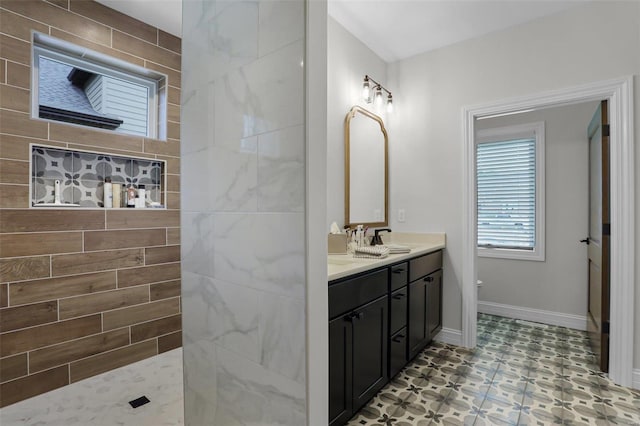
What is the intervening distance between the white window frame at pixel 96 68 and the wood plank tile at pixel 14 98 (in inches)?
2.0

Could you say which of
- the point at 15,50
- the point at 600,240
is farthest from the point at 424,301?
the point at 15,50

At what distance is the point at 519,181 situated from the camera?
3.79 meters

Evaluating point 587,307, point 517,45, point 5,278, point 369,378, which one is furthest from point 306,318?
point 587,307

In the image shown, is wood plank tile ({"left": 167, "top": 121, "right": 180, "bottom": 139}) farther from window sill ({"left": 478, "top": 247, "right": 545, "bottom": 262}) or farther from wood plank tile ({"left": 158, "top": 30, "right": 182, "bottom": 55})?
window sill ({"left": 478, "top": 247, "right": 545, "bottom": 262})

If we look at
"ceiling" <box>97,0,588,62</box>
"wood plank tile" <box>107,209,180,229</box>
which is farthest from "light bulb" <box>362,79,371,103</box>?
"wood plank tile" <box>107,209,180,229</box>

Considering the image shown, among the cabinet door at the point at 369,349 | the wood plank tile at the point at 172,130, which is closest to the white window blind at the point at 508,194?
the cabinet door at the point at 369,349

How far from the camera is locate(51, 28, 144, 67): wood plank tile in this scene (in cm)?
224

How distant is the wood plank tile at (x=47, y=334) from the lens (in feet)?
6.70

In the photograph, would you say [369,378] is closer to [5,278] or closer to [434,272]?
[434,272]

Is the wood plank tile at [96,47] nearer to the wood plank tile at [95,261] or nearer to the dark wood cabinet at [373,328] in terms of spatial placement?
the wood plank tile at [95,261]

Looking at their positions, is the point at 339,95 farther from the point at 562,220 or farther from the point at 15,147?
the point at 562,220

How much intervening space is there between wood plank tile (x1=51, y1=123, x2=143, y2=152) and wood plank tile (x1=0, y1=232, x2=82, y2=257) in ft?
2.11

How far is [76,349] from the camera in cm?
232

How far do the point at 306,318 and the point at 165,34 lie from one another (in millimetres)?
2798
